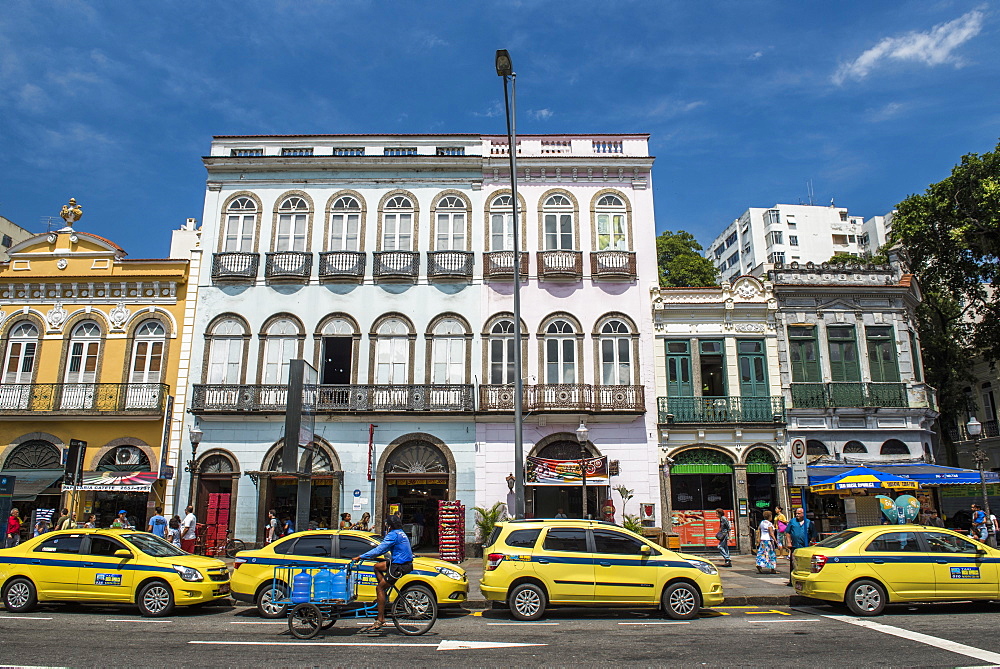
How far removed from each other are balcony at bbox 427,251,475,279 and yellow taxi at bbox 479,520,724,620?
14810 millimetres

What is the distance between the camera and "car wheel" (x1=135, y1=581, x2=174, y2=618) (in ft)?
41.8

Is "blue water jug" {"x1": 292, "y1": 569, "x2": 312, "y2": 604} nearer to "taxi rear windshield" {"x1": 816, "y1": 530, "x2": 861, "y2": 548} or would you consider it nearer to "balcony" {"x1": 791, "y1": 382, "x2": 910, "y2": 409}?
"taxi rear windshield" {"x1": 816, "y1": 530, "x2": 861, "y2": 548}

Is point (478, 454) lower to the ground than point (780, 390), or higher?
lower

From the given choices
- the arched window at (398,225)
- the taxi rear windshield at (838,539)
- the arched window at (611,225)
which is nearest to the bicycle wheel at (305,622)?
the taxi rear windshield at (838,539)

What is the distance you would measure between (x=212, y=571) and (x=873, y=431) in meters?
22.5

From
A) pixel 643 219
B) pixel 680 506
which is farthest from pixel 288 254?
pixel 680 506

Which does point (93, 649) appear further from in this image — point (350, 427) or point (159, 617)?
point (350, 427)

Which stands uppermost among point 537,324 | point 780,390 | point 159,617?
point 537,324

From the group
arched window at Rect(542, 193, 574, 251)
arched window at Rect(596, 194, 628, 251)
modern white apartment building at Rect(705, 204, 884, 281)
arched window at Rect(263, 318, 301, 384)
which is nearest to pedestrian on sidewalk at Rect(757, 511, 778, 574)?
arched window at Rect(596, 194, 628, 251)

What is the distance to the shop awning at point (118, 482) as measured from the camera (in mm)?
23297

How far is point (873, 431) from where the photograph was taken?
25.5 m

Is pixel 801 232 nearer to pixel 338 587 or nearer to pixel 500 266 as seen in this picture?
pixel 500 266

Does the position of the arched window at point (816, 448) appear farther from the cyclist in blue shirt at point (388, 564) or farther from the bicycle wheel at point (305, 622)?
the bicycle wheel at point (305, 622)

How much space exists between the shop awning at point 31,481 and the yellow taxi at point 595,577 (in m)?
19.4
